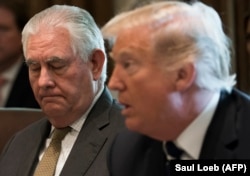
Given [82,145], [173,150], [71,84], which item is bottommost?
[82,145]

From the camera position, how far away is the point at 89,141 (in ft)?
6.79

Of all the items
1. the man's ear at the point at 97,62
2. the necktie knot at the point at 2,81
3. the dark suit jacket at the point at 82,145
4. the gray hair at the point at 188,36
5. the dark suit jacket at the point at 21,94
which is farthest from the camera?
the necktie knot at the point at 2,81

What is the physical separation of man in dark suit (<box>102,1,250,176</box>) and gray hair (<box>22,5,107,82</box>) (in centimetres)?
53

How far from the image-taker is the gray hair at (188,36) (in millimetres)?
1486

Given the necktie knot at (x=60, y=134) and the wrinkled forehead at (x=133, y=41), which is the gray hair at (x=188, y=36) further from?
the necktie knot at (x=60, y=134)

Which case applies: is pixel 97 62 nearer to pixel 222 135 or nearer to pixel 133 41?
pixel 133 41

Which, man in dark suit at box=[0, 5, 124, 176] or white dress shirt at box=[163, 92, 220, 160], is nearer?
white dress shirt at box=[163, 92, 220, 160]

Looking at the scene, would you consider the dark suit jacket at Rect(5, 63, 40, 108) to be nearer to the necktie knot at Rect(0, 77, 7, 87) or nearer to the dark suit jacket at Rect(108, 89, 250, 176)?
the necktie knot at Rect(0, 77, 7, 87)

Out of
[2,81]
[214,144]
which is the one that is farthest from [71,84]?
[2,81]

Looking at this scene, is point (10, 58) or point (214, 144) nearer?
point (214, 144)

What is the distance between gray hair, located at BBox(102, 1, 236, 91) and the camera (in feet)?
4.88

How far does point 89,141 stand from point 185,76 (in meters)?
0.67

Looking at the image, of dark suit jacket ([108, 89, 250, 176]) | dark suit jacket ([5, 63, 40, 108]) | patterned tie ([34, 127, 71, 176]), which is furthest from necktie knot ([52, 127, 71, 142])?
dark suit jacket ([5, 63, 40, 108])

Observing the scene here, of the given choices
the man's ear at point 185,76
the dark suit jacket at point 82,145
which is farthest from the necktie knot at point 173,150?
the dark suit jacket at point 82,145
